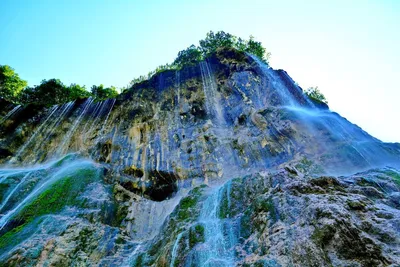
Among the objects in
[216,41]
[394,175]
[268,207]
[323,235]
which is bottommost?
[323,235]

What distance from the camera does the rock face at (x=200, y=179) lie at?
7.57 m

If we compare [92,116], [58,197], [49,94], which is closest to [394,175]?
[58,197]

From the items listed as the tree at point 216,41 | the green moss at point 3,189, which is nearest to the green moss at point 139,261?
the green moss at point 3,189

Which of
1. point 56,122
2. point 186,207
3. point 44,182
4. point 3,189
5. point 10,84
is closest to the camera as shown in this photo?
point 186,207

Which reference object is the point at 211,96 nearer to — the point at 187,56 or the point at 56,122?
the point at 187,56

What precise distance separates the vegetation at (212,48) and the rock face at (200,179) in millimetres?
4834

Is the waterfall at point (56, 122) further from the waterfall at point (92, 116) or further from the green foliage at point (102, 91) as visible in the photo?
the green foliage at point (102, 91)

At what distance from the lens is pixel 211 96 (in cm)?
2175

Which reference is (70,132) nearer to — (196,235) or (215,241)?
(196,235)

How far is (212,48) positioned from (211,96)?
9566mm

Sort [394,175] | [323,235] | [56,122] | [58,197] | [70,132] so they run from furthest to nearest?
[56,122], [70,132], [58,197], [394,175], [323,235]

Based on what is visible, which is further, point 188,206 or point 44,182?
point 44,182

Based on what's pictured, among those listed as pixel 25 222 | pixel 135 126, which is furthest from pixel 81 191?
pixel 135 126

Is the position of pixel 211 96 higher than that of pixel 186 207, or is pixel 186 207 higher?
pixel 211 96
